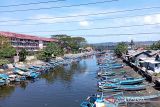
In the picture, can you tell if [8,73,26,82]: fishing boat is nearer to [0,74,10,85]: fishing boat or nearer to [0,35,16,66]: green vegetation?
[0,74,10,85]: fishing boat

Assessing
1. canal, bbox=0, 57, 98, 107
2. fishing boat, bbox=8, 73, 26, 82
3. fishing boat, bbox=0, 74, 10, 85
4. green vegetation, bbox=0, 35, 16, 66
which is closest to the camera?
canal, bbox=0, 57, 98, 107

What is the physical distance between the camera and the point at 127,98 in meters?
36.6

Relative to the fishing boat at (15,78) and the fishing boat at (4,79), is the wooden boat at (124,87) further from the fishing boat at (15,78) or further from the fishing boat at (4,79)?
the fishing boat at (15,78)

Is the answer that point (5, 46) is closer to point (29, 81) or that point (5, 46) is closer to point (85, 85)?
point (29, 81)

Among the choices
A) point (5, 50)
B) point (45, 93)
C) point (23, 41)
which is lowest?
point (45, 93)

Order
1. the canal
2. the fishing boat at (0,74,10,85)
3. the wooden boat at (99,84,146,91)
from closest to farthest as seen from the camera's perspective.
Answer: the canal → the wooden boat at (99,84,146,91) → the fishing boat at (0,74,10,85)

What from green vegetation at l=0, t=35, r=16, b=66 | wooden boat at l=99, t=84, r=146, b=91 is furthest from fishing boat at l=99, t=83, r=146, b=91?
green vegetation at l=0, t=35, r=16, b=66

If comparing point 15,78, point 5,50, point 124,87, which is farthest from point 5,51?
point 124,87

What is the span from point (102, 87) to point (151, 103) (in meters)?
11.5

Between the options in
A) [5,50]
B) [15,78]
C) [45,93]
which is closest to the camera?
[45,93]

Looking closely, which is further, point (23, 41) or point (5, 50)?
point (23, 41)

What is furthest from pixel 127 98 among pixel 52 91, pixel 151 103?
pixel 52 91

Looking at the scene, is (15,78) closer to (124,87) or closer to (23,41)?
(124,87)

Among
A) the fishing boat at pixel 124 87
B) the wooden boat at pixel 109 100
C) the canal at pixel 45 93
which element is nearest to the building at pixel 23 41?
the canal at pixel 45 93
